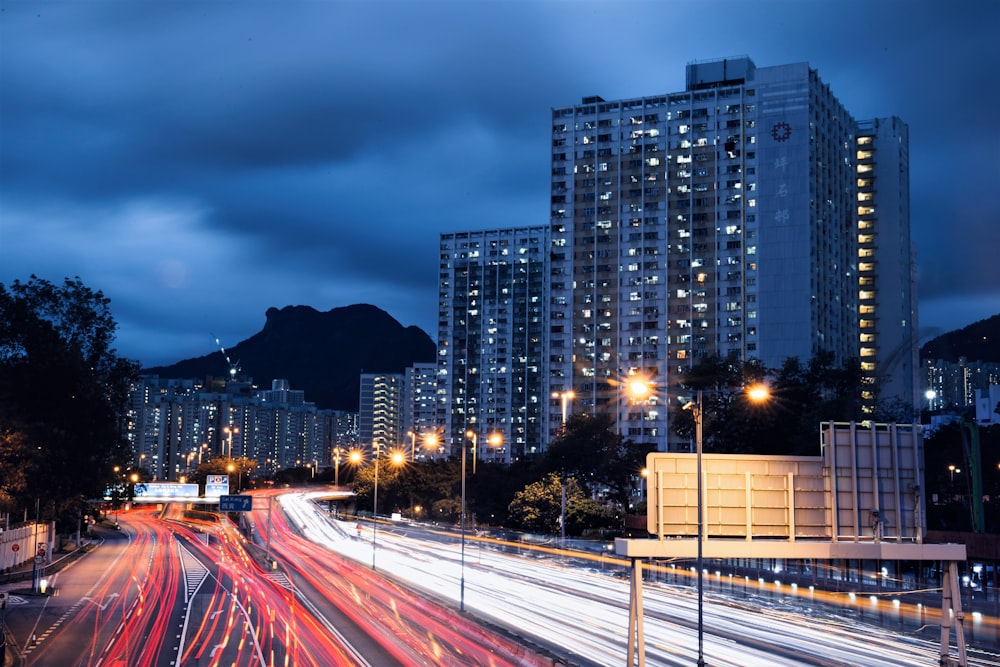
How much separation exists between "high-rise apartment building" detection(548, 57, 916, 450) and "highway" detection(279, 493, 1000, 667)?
9184 centimetres

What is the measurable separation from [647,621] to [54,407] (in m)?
60.3

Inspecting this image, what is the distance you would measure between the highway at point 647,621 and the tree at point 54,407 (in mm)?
28258

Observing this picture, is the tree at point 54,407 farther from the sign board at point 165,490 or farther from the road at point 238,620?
the sign board at point 165,490

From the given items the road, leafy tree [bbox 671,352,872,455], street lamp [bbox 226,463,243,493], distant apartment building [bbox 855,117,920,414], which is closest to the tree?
the road

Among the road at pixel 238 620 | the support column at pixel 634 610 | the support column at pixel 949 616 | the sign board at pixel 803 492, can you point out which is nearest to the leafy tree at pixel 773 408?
the road at pixel 238 620

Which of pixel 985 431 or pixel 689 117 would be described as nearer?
pixel 985 431

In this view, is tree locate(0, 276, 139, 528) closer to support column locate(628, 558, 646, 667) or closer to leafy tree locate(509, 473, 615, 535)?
leafy tree locate(509, 473, 615, 535)

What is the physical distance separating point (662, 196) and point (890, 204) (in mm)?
43245

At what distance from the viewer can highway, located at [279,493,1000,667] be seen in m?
38.1

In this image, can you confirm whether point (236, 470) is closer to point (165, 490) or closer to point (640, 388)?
point (165, 490)

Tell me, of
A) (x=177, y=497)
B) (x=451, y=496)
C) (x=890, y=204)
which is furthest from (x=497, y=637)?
(x=890, y=204)

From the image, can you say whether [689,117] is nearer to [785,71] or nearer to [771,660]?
[785,71]

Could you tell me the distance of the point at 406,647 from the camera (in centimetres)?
4275

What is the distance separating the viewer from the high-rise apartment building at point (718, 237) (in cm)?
15738
